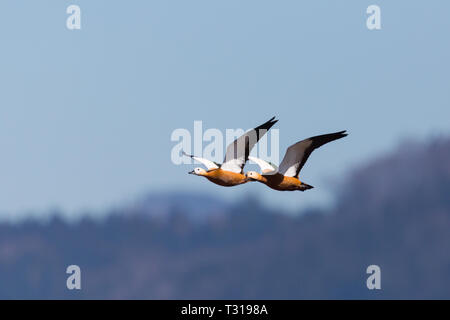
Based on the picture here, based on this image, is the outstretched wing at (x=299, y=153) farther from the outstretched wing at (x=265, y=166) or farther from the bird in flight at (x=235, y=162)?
the bird in flight at (x=235, y=162)

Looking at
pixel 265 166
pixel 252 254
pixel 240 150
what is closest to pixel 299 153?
pixel 265 166

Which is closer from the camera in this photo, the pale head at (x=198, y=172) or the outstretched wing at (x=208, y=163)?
the pale head at (x=198, y=172)

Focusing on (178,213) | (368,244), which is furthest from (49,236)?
(368,244)

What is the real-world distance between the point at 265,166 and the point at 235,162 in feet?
2.35

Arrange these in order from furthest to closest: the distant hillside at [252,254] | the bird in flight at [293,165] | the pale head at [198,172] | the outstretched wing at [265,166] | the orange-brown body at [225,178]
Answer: the distant hillside at [252,254] < the outstretched wing at [265,166] < the bird in flight at [293,165] < the orange-brown body at [225,178] < the pale head at [198,172]

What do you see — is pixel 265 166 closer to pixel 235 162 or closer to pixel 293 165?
pixel 293 165

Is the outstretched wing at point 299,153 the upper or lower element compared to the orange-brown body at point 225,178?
upper

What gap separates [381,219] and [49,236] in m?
66.9

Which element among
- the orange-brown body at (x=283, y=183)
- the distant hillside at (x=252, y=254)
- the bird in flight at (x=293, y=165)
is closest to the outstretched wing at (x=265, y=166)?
the bird in flight at (x=293, y=165)

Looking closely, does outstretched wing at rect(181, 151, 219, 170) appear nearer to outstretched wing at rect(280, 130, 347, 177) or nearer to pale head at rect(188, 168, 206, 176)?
pale head at rect(188, 168, 206, 176)

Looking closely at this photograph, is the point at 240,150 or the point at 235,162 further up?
the point at 240,150

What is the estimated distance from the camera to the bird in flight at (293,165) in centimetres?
2003

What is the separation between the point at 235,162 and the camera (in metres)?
20.0
